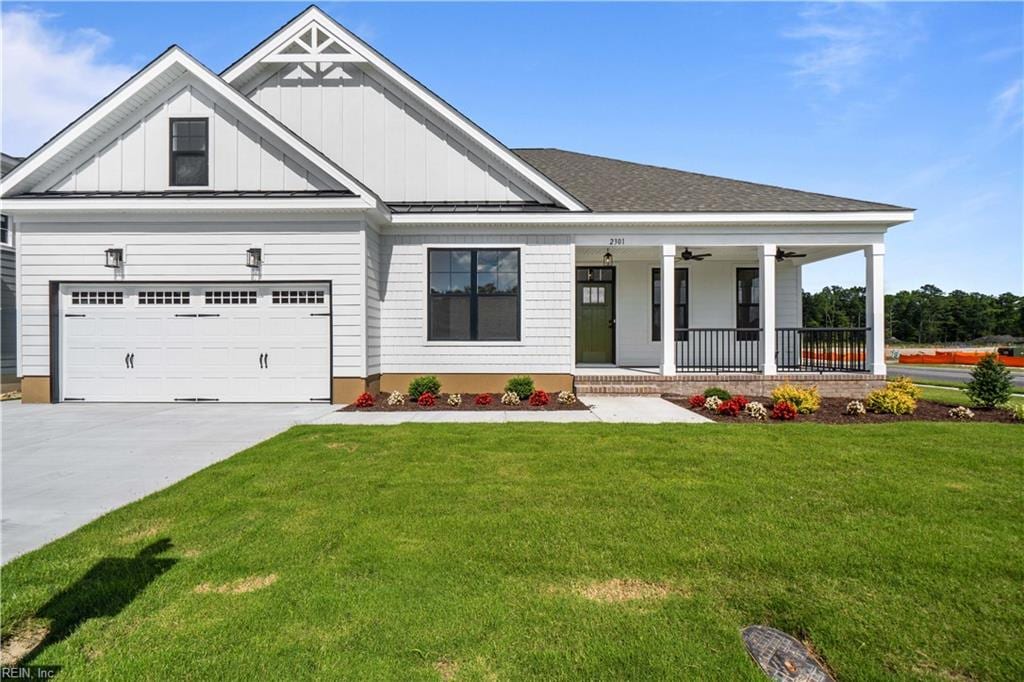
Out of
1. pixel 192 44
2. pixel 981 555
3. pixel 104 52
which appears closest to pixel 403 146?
pixel 192 44

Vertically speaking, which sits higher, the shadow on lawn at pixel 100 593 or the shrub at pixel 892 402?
the shrub at pixel 892 402

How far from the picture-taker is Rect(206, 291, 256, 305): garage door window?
10.3 metres

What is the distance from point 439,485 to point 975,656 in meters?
3.72

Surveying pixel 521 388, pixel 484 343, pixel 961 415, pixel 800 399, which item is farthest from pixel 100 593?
pixel 961 415

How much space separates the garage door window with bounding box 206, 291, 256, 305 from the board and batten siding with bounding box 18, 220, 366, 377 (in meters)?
0.29

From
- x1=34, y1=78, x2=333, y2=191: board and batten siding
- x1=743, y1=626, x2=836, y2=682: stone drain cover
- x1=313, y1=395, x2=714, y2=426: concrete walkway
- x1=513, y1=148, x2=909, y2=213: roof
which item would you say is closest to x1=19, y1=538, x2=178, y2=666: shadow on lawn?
x1=743, y1=626, x2=836, y2=682: stone drain cover

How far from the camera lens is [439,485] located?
4754 mm

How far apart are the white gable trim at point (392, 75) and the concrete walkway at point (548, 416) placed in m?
4.52

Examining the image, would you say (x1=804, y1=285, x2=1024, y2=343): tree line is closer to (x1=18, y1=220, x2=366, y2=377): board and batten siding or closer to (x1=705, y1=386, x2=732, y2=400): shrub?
(x1=705, y1=386, x2=732, y2=400): shrub

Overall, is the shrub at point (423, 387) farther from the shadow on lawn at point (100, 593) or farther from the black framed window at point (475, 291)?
the shadow on lawn at point (100, 593)

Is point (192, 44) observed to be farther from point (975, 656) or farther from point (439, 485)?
point (975, 656)

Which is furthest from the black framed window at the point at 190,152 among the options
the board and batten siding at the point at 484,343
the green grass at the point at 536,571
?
the green grass at the point at 536,571

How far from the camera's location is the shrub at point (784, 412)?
27.0 ft

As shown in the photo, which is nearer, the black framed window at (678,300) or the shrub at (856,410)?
the shrub at (856,410)
